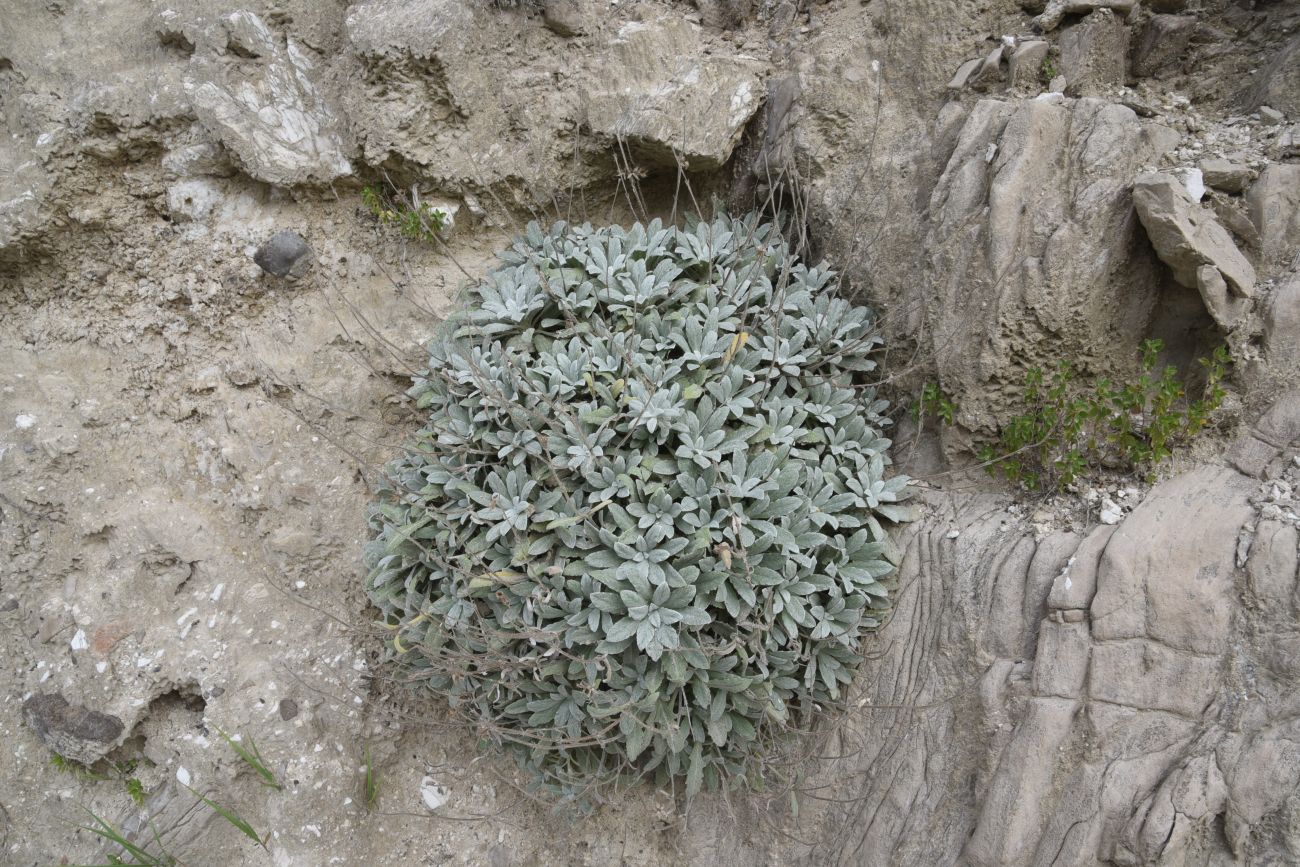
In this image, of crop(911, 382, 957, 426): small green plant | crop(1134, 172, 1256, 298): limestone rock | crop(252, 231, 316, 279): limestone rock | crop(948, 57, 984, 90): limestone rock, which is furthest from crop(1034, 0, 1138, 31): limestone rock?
crop(252, 231, 316, 279): limestone rock

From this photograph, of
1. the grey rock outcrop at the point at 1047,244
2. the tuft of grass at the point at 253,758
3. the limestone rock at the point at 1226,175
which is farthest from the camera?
the tuft of grass at the point at 253,758

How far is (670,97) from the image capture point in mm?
4059

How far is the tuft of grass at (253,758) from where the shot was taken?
11.7ft

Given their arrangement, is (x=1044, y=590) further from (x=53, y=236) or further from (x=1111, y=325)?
(x=53, y=236)

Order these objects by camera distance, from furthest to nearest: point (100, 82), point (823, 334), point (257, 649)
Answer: point (100, 82)
point (257, 649)
point (823, 334)

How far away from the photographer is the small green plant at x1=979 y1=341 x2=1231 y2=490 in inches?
111

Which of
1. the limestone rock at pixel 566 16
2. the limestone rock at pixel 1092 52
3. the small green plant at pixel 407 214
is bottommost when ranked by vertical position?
the small green plant at pixel 407 214

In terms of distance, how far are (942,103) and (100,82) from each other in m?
4.53

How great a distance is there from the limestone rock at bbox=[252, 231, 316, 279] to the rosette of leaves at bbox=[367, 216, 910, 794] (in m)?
1.20

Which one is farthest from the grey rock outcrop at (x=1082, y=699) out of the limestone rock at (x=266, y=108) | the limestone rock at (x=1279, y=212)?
the limestone rock at (x=266, y=108)

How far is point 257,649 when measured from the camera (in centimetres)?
387

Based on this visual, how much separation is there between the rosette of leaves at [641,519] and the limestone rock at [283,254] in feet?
3.94

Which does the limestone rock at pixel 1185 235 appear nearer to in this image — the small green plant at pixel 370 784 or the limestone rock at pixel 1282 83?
the limestone rock at pixel 1282 83

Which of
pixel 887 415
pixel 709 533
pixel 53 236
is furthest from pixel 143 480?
pixel 887 415
